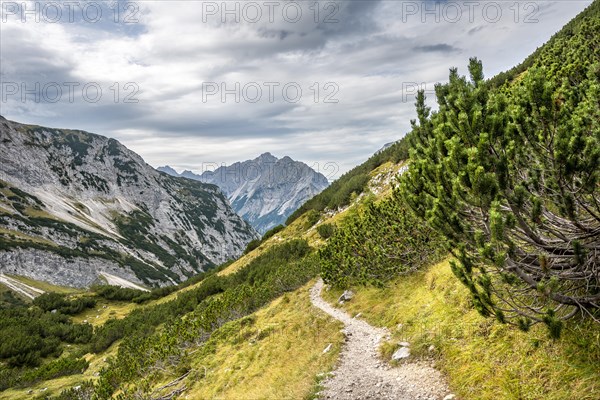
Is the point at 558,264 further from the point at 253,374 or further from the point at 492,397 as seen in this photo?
the point at 253,374

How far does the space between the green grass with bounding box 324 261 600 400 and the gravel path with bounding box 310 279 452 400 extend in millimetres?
437

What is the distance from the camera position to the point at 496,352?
793 cm

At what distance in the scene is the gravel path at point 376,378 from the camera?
8500 millimetres

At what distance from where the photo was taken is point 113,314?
248ft

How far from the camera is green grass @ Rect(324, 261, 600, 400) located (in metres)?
6.17

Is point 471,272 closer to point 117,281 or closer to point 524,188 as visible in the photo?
point 524,188

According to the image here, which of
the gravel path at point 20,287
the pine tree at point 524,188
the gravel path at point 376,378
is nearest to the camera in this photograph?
the pine tree at point 524,188

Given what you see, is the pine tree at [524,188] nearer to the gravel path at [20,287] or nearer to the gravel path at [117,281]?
the gravel path at [20,287]

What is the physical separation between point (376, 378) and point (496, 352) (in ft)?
12.0

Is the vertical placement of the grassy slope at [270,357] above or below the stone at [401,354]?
below

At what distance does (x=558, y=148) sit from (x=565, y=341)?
3980 millimetres

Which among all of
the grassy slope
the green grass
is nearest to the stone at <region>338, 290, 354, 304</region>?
the grassy slope

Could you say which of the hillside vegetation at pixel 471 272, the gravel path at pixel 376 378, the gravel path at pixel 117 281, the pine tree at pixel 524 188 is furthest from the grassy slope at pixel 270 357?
the gravel path at pixel 117 281

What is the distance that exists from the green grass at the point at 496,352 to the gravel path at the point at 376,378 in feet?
1.43
